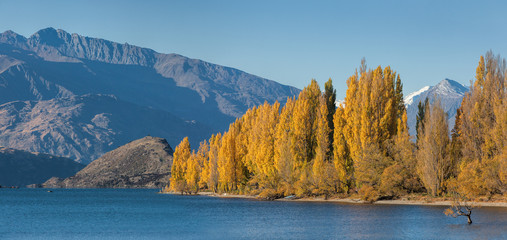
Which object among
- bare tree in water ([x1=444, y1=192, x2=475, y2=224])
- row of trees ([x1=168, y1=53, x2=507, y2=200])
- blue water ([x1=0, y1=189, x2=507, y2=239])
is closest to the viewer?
blue water ([x1=0, y1=189, x2=507, y2=239])

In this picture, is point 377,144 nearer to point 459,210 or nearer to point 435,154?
point 435,154

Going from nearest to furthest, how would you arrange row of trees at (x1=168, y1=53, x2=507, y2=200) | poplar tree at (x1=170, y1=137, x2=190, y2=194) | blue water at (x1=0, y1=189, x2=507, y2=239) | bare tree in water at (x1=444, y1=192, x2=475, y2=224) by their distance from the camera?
1. blue water at (x1=0, y1=189, x2=507, y2=239)
2. bare tree in water at (x1=444, y1=192, x2=475, y2=224)
3. row of trees at (x1=168, y1=53, x2=507, y2=200)
4. poplar tree at (x1=170, y1=137, x2=190, y2=194)

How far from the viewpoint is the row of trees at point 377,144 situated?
8444cm

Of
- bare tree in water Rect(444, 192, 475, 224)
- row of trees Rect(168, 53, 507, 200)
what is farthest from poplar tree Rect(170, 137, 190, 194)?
bare tree in water Rect(444, 192, 475, 224)

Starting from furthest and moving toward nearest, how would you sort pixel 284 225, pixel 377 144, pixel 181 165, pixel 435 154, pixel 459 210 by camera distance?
1. pixel 181 165
2. pixel 377 144
3. pixel 435 154
4. pixel 284 225
5. pixel 459 210

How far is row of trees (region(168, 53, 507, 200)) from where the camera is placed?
84438mm

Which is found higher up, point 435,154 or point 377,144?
point 377,144

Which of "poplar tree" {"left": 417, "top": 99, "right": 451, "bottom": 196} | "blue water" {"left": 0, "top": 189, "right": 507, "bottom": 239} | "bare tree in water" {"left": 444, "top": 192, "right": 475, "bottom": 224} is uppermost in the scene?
"poplar tree" {"left": 417, "top": 99, "right": 451, "bottom": 196}

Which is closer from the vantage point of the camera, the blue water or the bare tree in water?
the blue water

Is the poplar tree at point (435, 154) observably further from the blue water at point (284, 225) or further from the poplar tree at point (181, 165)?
the poplar tree at point (181, 165)

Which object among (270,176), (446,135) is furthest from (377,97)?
(270,176)

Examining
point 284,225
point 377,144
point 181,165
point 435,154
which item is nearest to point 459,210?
point 284,225

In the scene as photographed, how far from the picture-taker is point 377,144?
9262 centimetres

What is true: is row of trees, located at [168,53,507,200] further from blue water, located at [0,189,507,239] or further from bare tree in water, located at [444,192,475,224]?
blue water, located at [0,189,507,239]
